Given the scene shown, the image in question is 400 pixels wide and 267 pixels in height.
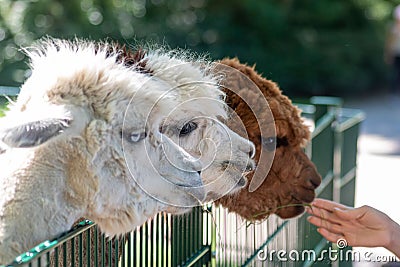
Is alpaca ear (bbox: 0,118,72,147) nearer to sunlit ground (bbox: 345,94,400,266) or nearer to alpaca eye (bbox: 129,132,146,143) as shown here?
alpaca eye (bbox: 129,132,146,143)

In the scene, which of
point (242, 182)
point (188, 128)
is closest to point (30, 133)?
point (188, 128)

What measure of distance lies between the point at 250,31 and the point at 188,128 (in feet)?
34.7

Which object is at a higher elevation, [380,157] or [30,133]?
[380,157]

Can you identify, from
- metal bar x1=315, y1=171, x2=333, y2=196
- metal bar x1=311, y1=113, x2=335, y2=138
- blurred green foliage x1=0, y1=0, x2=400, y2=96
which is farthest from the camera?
blurred green foliage x1=0, y1=0, x2=400, y2=96

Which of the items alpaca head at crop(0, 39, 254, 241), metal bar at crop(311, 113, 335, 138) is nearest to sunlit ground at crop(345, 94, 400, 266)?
metal bar at crop(311, 113, 335, 138)

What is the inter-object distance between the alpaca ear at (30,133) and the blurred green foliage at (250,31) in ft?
31.1

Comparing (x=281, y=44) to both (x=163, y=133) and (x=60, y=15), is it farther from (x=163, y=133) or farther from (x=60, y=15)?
(x=163, y=133)

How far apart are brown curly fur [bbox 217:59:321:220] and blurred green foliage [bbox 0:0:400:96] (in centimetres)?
844

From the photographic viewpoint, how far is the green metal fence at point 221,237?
2.07m

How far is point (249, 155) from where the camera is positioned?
109 inches

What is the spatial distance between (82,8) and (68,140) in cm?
1049

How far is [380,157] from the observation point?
29.5 feet

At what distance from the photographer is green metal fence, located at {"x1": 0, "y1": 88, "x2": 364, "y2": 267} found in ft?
6.78

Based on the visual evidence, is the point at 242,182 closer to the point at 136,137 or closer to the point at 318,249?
the point at 136,137
